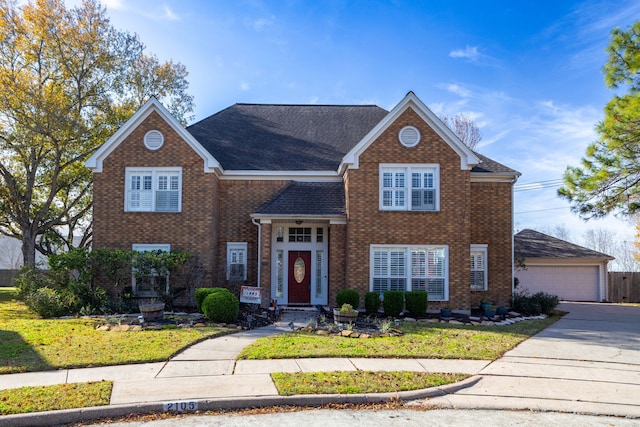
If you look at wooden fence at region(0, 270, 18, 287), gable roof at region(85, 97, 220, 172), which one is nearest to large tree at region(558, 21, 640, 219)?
gable roof at region(85, 97, 220, 172)

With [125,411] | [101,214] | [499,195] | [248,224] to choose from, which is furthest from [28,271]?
[499,195]

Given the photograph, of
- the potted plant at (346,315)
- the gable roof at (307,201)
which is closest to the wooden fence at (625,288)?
the gable roof at (307,201)

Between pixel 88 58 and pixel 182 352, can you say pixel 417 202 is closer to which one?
pixel 182 352

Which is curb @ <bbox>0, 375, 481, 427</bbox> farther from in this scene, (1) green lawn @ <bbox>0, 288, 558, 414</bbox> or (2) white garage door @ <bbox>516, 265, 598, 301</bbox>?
(2) white garage door @ <bbox>516, 265, 598, 301</bbox>

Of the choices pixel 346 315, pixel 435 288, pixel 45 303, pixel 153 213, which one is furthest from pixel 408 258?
pixel 45 303

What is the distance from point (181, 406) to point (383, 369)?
11.3 feet

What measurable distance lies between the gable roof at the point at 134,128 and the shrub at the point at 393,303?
7.43 metres

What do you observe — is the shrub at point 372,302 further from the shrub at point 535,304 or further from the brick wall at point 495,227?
the shrub at point 535,304

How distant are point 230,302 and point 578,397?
8470 millimetres

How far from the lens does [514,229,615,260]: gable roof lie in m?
24.0

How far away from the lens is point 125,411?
6090 mm

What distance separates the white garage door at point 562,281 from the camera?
957 inches

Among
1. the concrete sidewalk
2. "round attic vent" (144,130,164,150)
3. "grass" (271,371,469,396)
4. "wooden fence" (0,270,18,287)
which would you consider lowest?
"wooden fence" (0,270,18,287)

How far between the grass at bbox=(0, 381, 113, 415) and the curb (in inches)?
6.3
